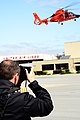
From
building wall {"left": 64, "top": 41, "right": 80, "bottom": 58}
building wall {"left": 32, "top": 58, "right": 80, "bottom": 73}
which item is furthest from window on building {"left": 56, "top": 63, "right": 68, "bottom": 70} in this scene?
building wall {"left": 64, "top": 41, "right": 80, "bottom": 58}

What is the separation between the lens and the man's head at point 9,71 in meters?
3.38

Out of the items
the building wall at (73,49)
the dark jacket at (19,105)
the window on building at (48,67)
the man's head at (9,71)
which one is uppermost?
the building wall at (73,49)

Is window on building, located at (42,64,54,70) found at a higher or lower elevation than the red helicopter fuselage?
lower

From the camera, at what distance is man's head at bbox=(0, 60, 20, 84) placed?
3379 millimetres

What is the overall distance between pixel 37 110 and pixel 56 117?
7567 millimetres

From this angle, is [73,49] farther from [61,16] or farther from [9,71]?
[9,71]

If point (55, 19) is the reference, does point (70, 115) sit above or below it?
below

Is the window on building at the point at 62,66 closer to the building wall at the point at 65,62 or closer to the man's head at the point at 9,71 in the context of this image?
the building wall at the point at 65,62

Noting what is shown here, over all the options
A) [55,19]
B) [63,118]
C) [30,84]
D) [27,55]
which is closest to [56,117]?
[63,118]

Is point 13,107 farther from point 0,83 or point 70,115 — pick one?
point 70,115

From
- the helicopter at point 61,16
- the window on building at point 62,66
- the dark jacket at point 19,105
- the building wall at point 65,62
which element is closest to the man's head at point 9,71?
the dark jacket at point 19,105

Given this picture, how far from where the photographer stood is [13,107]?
3293mm

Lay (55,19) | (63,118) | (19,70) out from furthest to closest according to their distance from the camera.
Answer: (55,19)
(63,118)
(19,70)

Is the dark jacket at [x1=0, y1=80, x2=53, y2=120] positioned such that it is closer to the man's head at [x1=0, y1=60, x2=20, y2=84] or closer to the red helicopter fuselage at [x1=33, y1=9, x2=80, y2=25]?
the man's head at [x1=0, y1=60, x2=20, y2=84]
